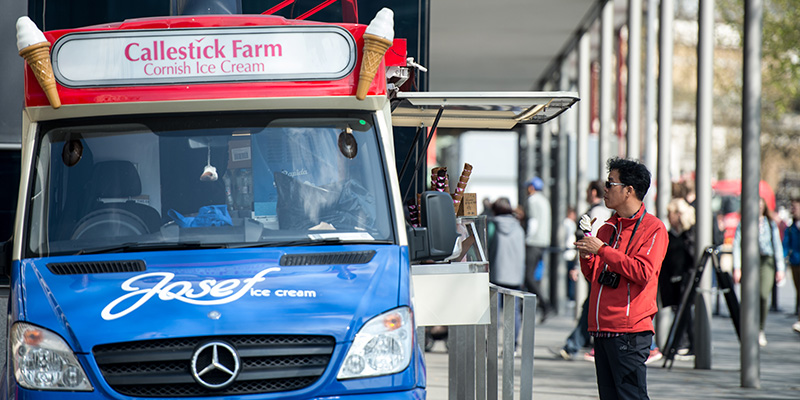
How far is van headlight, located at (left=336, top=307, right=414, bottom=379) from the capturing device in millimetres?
4977

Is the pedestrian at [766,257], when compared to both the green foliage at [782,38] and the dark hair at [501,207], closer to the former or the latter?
the dark hair at [501,207]

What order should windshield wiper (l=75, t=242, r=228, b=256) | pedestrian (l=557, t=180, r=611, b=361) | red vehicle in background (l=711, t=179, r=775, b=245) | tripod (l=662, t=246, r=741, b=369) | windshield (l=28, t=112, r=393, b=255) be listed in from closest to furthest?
windshield wiper (l=75, t=242, r=228, b=256), windshield (l=28, t=112, r=393, b=255), tripod (l=662, t=246, r=741, b=369), pedestrian (l=557, t=180, r=611, b=361), red vehicle in background (l=711, t=179, r=775, b=245)

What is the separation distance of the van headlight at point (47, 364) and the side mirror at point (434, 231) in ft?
5.89

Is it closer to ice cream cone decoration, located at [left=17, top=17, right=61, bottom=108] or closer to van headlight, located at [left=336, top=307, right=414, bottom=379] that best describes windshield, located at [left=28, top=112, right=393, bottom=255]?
ice cream cone decoration, located at [left=17, top=17, right=61, bottom=108]

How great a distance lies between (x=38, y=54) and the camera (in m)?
5.54

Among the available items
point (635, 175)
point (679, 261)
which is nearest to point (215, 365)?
point (635, 175)

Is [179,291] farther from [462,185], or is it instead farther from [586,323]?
[586,323]

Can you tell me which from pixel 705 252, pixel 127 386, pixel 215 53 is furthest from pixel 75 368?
pixel 705 252

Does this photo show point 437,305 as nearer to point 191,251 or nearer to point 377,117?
point 377,117

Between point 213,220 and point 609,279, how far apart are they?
7.64ft

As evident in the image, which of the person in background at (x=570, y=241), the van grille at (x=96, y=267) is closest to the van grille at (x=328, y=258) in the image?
the van grille at (x=96, y=267)

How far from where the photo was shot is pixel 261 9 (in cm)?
812

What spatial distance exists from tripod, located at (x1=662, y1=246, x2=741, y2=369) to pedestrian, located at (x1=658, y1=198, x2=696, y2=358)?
1.9 inches

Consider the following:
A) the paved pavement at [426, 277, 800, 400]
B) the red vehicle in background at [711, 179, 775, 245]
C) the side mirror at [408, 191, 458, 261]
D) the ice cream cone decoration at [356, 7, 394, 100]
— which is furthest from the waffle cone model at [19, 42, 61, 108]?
the red vehicle in background at [711, 179, 775, 245]
